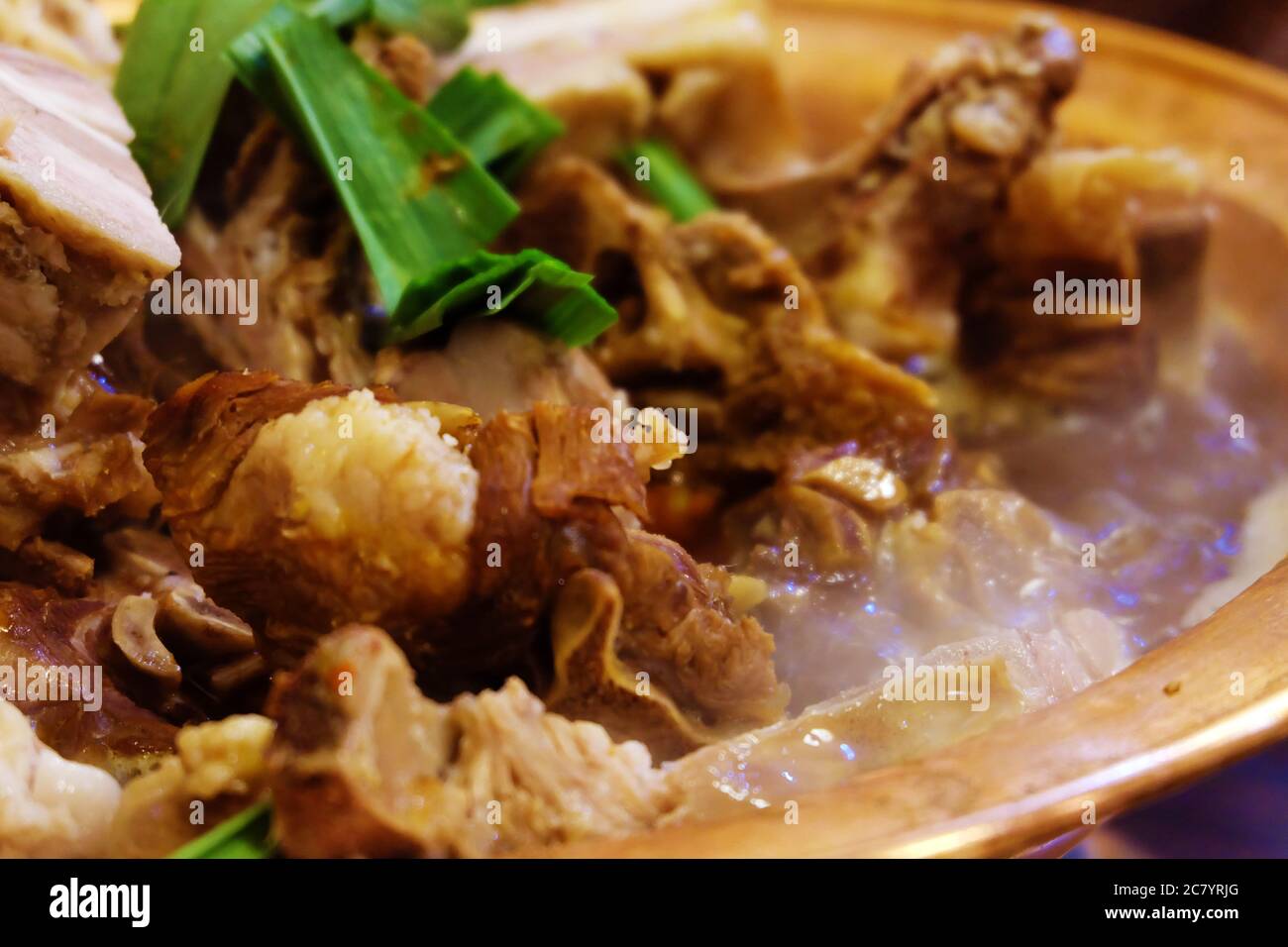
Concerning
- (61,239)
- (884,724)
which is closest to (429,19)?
(61,239)

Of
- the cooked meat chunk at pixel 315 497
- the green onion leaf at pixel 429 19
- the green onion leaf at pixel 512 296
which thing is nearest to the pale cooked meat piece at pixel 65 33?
the green onion leaf at pixel 429 19

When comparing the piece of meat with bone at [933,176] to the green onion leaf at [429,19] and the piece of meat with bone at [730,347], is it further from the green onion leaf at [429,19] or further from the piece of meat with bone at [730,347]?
the green onion leaf at [429,19]

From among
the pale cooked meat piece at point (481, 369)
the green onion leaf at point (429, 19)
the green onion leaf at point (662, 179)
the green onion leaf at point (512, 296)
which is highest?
the green onion leaf at point (429, 19)

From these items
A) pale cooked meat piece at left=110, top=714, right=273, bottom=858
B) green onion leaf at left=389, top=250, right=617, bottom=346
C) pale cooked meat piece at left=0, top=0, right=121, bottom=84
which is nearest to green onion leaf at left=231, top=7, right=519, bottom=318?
green onion leaf at left=389, top=250, right=617, bottom=346

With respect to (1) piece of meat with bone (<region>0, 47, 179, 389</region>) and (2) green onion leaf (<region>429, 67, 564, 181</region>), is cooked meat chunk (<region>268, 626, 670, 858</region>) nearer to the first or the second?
(1) piece of meat with bone (<region>0, 47, 179, 389</region>)

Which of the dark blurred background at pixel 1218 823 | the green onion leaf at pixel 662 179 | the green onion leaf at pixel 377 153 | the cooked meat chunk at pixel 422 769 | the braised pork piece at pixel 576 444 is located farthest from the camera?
the green onion leaf at pixel 662 179

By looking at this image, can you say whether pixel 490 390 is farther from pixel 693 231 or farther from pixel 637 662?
pixel 693 231
